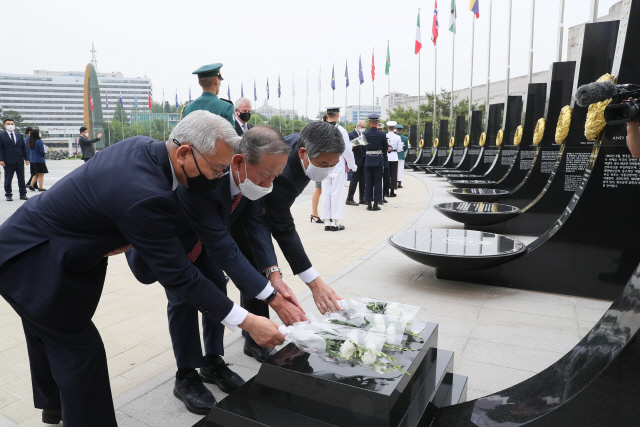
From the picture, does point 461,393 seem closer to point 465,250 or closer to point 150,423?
point 150,423

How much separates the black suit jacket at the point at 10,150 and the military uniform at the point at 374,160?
857 cm

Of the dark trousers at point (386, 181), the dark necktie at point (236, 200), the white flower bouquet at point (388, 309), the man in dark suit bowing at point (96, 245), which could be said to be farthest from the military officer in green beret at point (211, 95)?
the dark trousers at point (386, 181)

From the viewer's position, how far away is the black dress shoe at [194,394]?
91.5 inches

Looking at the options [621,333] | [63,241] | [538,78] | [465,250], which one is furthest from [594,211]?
[538,78]

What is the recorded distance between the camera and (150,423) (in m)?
2.22

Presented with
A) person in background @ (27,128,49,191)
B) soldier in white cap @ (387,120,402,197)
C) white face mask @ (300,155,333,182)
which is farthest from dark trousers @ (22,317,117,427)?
person in background @ (27,128,49,191)

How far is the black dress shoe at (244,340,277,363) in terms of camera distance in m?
2.94

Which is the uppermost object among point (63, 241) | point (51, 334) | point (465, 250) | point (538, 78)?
point (538, 78)

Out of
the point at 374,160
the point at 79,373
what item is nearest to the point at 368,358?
the point at 79,373

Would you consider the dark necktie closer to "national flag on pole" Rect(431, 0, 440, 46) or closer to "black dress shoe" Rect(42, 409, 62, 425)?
"black dress shoe" Rect(42, 409, 62, 425)

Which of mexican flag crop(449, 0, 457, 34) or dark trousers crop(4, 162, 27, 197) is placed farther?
mexican flag crop(449, 0, 457, 34)

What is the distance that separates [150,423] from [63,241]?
1.11 meters

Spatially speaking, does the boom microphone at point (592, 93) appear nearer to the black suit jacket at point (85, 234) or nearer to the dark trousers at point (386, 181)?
the black suit jacket at point (85, 234)

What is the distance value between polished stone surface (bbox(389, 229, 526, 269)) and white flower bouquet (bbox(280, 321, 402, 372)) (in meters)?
2.51
